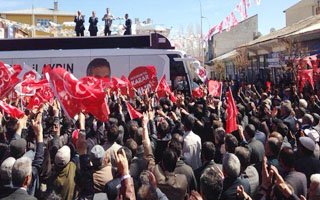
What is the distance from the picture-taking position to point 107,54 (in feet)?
54.0

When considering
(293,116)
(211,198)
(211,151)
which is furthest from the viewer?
(293,116)

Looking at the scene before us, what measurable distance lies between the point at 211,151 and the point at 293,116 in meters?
3.70

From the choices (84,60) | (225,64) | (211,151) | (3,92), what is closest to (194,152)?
(211,151)

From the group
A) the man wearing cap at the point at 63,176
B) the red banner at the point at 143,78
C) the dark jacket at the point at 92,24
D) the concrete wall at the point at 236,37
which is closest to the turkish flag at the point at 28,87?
the red banner at the point at 143,78

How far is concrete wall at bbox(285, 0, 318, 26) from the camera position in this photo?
1493 inches

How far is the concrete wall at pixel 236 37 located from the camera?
177 feet

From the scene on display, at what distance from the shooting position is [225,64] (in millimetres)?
44688

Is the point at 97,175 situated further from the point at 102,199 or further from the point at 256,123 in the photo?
the point at 256,123

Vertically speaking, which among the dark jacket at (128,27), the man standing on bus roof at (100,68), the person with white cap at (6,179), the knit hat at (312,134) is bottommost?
the person with white cap at (6,179)

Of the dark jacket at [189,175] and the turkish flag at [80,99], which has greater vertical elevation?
the turkish flag at [80,99]

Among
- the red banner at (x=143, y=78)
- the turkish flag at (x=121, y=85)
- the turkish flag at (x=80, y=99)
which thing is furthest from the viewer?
the red banner at (x=143, y=78)

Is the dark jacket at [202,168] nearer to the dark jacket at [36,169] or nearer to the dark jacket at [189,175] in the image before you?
the dark jacket at [189,175]

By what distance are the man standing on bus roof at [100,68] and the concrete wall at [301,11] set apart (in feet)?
82.3

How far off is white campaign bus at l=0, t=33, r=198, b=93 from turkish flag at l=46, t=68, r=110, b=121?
8018 mm
